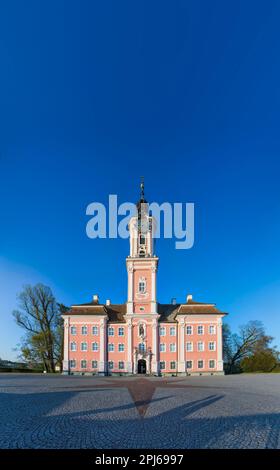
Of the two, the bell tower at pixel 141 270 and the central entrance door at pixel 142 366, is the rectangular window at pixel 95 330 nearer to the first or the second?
the bell tower at pixel 141 270

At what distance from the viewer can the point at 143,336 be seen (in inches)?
2030

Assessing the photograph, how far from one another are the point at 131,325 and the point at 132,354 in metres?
3.78

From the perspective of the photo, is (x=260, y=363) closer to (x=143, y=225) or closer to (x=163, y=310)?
(x=163, y=310)

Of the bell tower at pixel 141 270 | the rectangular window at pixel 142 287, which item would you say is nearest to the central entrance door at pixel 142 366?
the bell tower at pixel 141 270

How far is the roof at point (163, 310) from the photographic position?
52312mm

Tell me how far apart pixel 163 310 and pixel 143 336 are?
5.86m

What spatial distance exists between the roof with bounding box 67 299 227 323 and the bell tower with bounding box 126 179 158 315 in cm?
260

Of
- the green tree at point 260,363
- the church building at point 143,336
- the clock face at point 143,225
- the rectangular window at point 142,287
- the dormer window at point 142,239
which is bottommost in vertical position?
the green tree at point 260,363

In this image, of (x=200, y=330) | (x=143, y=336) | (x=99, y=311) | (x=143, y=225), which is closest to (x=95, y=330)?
(x=99, y=311)

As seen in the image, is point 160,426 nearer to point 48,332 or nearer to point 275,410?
point 275,410

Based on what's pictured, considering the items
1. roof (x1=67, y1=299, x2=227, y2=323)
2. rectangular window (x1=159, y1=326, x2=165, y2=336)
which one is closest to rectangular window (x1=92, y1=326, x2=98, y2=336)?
roof (x1=67, y1=299, x2=227, y2=323)

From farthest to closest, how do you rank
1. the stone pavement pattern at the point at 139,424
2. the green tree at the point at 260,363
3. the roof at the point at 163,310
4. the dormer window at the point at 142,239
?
the dormer window at the point at 142,239 < the green tree at the point at 260,363 < the roof at the point at 163,310 < the stone pavement pattern at the point at 139,424
